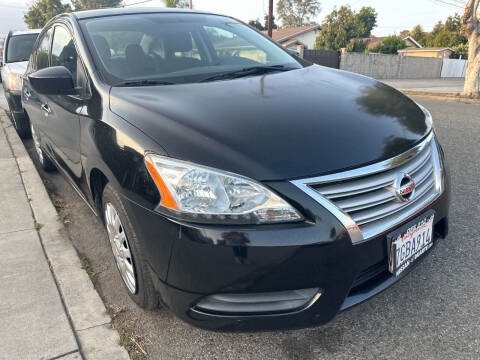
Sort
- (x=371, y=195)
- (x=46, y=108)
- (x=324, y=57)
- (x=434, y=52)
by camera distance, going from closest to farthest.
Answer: (x=371, y=195), (x=46, y=108), (x=324, y=57), (x=434, y=52)

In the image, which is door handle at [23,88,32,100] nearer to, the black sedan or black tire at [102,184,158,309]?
the black sedan

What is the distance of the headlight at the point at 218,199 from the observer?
151 cm

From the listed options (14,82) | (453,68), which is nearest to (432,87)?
(14,82)

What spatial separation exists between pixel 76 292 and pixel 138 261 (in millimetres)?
696

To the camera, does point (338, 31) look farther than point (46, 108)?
Yes

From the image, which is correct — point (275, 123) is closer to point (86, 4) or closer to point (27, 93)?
point (27, 93)

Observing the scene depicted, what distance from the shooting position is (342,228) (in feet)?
4.99

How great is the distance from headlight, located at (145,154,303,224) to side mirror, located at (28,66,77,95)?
1230 millimetres

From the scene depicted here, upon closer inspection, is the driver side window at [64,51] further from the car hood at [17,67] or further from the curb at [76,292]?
the car hood at [17,67]

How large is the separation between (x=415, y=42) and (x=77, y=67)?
2102 inches

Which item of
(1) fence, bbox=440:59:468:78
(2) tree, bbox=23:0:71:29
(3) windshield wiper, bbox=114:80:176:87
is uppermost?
(2) tree, bbox=23:0:71:29

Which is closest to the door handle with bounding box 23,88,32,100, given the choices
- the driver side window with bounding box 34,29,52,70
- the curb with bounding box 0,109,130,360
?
the driver side window with bounding box 34,29,52,70

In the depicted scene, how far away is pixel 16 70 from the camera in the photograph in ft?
19.8

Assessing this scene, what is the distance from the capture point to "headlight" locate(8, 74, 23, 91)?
5.64 m
